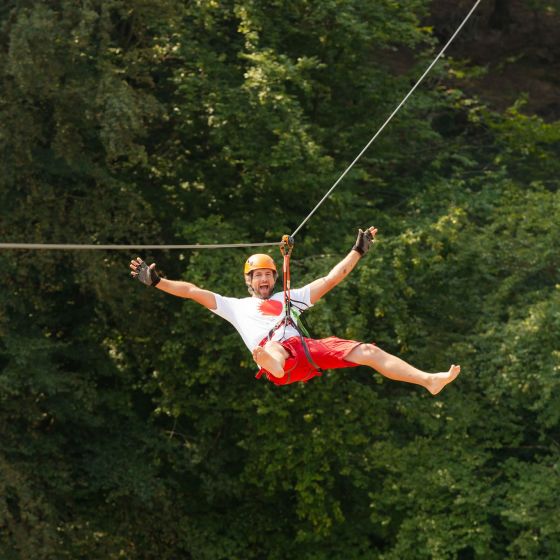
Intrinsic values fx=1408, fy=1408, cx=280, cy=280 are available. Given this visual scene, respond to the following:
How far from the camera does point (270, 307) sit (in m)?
8.09

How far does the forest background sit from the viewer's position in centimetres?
1424

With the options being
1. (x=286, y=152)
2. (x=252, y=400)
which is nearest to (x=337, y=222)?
(x=286, y=152)

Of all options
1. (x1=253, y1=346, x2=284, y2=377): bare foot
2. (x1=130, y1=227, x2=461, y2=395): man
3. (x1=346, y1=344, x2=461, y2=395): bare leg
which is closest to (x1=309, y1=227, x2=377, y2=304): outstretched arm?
(x1=130, y1=227, x2=461, y2=395): man

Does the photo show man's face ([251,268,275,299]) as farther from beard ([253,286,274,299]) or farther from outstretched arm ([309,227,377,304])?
outstretched arm ([309,227,377,304])

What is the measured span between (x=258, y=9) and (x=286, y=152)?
5.78 ft

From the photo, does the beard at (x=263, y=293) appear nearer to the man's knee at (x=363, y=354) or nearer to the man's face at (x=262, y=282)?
the man's face at (x=262, y=282)

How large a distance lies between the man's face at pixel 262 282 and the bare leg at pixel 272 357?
526 mm

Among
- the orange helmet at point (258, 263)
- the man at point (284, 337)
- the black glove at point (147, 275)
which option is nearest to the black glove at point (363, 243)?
the man at point (284, 337)

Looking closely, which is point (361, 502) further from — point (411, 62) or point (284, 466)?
point (411, 62)

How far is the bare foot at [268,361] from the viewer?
7.20 meters

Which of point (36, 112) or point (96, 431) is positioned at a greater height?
point (36, 112)

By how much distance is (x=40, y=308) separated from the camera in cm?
1499

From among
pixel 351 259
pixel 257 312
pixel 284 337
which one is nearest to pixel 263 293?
pixel 257 312

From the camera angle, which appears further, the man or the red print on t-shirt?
the red print on t-shirt
